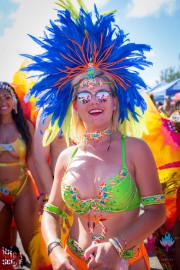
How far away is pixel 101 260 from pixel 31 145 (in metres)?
2.33

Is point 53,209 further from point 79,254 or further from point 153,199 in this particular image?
point 153,199

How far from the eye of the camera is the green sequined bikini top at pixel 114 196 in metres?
1.92

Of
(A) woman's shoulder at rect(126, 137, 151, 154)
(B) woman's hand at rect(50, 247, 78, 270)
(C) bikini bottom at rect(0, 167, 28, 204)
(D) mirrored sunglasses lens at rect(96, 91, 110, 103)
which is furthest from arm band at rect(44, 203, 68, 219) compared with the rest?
(C) bikini bottom at rect(0, 167, 28, 204)

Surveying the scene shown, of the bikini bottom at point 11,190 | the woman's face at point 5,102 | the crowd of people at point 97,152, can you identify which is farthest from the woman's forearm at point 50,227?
the woman's face at point 5,102

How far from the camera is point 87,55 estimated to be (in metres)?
2.25

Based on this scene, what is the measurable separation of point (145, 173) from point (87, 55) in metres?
0.86

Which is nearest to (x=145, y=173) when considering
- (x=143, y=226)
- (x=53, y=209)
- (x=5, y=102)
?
(x=143, y=226)

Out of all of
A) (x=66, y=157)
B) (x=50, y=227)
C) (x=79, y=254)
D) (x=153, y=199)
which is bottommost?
(x=79, y=254)

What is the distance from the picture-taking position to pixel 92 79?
217cm

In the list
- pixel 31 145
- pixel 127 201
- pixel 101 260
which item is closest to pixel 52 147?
pixel 31 145

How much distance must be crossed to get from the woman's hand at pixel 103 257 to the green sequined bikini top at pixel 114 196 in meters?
0.28

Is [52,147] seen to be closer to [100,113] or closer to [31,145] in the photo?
[31,145]

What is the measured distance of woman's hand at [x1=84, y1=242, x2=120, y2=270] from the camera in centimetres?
164

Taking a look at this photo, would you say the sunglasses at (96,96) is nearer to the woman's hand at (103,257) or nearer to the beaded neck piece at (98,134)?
the beaded neck piece at (98,134)
